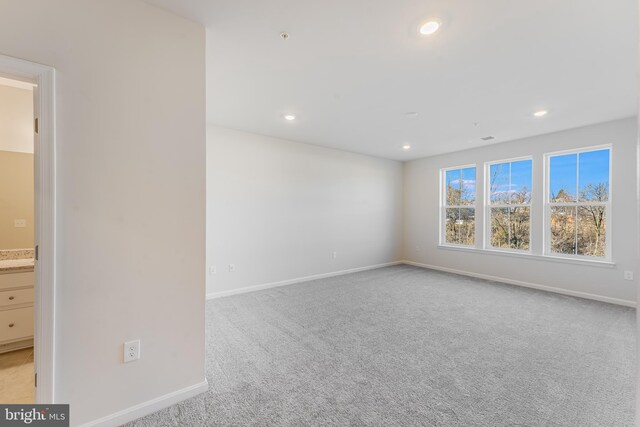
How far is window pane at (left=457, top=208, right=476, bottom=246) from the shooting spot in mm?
5508

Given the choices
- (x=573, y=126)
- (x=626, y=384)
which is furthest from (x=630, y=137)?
(x=626, y=384)

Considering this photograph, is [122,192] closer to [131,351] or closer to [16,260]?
[131,351]

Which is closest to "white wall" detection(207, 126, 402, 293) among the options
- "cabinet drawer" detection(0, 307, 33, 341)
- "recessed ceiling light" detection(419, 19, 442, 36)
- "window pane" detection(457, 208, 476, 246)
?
"window pane" detection(457, 208, 476, 246)

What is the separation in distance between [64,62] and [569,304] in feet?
19.2

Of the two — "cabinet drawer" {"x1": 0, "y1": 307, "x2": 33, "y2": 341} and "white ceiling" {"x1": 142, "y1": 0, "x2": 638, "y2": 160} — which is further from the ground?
"white ceiling" {"x1": 142, "y1": 0, "x2": 638, "y2": 160}

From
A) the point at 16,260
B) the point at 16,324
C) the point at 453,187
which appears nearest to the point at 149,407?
the point at 16,324

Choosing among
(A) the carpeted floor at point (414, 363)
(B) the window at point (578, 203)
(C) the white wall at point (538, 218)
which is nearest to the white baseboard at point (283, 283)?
(A) the carpeted floor at point (414, 363)

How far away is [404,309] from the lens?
355cm

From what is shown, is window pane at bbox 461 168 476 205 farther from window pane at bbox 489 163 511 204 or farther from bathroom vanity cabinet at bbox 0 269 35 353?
bathroom vanity cabinet at bbox 0 269 35 353

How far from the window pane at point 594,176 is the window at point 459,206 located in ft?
5.30

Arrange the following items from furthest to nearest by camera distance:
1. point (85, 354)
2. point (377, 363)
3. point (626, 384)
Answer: point (377, 363) → point (626, 384) → point (85, 354)

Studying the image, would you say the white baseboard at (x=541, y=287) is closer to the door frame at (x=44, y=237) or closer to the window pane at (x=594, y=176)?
the window pane at (x=594, y=176)

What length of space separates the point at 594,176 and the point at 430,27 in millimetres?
4149

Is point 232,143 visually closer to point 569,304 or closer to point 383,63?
point 383,63
